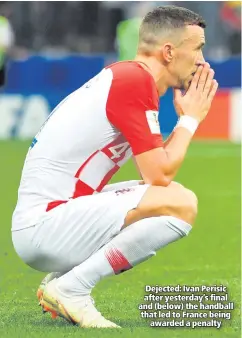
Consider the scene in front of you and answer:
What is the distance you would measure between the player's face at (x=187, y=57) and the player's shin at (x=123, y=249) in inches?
34.3

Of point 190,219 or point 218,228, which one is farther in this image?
point 218,228

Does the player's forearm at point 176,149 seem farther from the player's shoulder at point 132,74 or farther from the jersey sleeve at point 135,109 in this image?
the player's shoulder at point 132,74

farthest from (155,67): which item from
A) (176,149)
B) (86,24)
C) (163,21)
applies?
(86,24)

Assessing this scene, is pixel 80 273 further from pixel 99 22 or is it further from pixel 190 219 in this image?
pixel 99 22

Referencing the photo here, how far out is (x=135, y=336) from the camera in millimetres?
6215

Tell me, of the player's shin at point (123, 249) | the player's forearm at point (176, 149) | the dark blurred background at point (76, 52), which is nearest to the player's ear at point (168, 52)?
the player's forearm at point (176, 149)

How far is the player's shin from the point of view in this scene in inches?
251

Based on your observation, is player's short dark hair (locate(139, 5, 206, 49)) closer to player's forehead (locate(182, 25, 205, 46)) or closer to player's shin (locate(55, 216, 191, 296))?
player's forehead (locate(182, 25, 205, 46))

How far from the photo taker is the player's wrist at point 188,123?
660 cm

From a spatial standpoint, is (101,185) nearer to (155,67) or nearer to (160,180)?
(160,180)

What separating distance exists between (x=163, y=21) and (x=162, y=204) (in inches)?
41.4

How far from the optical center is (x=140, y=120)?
635 centimetres

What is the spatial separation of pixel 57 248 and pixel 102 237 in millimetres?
253

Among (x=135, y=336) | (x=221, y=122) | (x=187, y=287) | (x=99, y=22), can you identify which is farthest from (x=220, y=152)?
(x=135, y=336)
